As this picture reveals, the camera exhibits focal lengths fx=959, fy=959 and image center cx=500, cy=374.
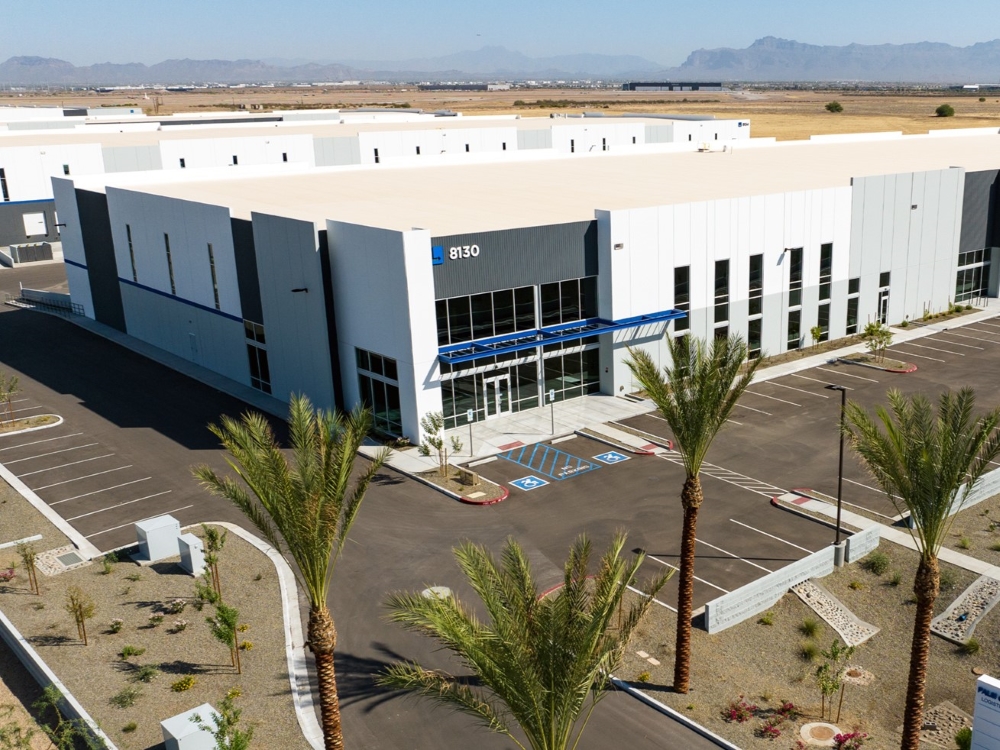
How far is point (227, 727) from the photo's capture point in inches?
785

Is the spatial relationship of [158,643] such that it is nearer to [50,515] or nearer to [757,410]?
[50,515]

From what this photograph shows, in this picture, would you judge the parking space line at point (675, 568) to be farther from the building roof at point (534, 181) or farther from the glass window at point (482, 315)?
the building roof at point (534, 181)

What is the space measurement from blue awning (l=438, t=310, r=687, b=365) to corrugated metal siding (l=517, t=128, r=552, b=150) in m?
66.9

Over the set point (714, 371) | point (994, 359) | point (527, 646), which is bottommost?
point (994, 359)

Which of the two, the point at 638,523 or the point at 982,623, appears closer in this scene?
the point at 982,623

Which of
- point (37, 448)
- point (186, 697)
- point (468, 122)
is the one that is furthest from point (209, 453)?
point (468, 122)

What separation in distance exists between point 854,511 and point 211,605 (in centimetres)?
2114

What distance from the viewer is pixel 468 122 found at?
12038 centimetres

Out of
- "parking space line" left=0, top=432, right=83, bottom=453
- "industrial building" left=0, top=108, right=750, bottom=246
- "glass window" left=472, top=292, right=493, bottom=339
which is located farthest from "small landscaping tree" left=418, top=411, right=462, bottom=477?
"industrial building" left=0, top=108, right=750, bottom=246

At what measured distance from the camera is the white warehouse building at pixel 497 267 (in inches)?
1596

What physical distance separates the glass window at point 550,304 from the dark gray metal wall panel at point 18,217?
6339 cm

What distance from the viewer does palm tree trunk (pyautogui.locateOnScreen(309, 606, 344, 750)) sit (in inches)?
706

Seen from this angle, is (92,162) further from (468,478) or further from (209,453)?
(468,478)

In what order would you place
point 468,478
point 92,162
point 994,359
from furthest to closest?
point 92,162 → point 994,359 → point 468,478
